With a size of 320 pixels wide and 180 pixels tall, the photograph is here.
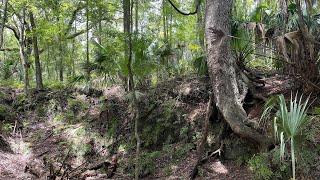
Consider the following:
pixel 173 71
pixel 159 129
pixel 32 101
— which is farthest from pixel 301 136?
pixel 32 101

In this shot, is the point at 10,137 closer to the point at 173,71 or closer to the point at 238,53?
the point at 173,71

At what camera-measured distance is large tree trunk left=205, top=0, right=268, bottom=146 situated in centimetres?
700

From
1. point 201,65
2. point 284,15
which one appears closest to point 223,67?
point 201,65

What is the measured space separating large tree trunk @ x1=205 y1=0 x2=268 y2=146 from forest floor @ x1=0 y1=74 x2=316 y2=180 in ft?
1.73

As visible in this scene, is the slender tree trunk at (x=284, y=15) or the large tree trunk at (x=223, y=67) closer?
the large tree trunk at (x=223, y=67)

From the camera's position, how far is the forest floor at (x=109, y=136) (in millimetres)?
7824

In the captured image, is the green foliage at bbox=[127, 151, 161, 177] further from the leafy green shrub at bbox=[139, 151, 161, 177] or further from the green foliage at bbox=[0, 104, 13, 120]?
the green foliage at bbox=[0, 104, 13, 120]

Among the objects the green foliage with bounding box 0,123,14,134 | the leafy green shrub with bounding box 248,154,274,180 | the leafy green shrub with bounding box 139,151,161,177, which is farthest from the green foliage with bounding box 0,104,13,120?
the leafy green shrub with bounding box 248,154,274,180

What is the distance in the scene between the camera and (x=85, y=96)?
13.0 metres

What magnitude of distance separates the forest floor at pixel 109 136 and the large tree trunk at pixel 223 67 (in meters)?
0.53

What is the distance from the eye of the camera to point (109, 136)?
1016 cm

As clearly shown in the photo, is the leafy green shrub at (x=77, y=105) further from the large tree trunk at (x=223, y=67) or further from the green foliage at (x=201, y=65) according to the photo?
the large tree trunk at (x=223, y=67)

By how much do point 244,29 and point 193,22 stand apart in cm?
1122

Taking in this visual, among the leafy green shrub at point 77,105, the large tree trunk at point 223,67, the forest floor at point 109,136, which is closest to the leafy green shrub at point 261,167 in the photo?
the forest floor at point 109,136
